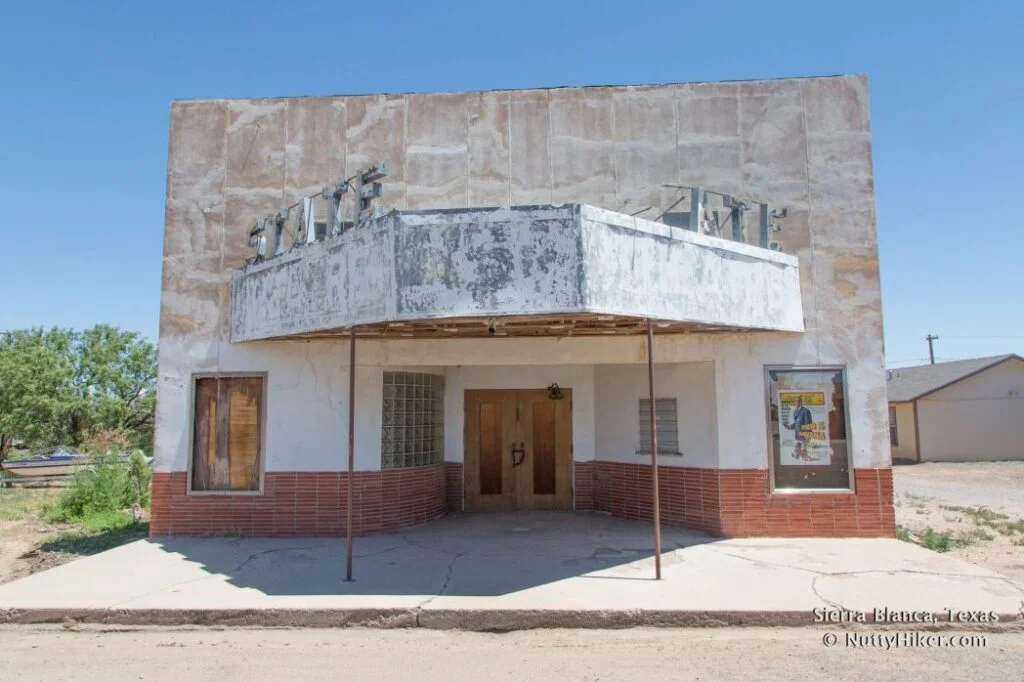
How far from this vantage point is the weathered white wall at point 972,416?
30219mm

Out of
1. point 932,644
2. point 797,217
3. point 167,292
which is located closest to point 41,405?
point 167,292

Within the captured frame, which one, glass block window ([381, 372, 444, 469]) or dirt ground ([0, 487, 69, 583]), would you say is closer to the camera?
→ dirt ground ([0, 487, 69, 583])

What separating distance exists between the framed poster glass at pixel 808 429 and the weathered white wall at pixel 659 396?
0.89 m

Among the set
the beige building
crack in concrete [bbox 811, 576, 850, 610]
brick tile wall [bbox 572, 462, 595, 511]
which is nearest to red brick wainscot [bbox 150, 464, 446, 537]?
brick tile wall [bbox 572, 462, 595, 511]

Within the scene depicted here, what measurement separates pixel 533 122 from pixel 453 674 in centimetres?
821

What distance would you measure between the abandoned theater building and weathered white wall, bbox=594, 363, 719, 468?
6 centimetres

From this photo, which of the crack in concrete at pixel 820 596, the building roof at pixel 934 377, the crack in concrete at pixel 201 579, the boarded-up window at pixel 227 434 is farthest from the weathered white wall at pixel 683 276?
the building roof at pixel 934 377

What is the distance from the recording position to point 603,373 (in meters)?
12.7

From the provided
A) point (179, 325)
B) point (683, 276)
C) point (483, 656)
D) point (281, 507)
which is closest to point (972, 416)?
point (683, 276)

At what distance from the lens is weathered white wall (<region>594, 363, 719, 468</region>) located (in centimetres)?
1052

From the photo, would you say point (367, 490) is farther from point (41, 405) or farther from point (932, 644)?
point (41, 405)

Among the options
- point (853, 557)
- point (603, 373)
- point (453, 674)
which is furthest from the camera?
point (603, 373)

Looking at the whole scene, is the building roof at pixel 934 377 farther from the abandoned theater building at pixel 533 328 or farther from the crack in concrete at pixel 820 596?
the crack in concrete at pixel 820 596

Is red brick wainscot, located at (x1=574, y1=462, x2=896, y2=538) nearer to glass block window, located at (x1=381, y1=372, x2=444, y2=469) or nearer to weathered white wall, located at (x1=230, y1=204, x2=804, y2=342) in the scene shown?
weathered white wall, located at (x1=230, y1=204, x2=804, y2=342)
